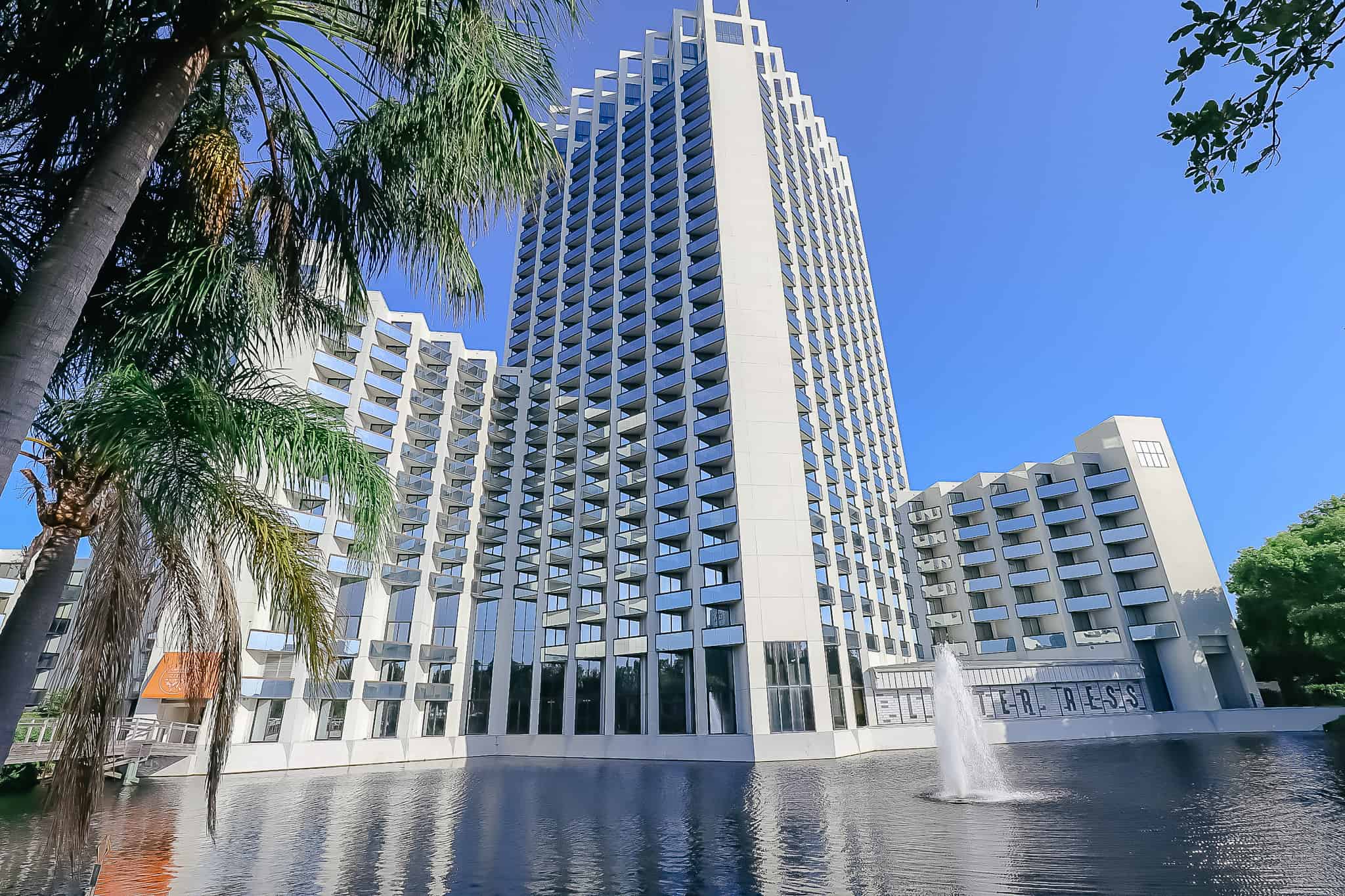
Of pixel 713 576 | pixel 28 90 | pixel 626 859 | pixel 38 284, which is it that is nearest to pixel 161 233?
pixel 28 90

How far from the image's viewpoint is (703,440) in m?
44.0

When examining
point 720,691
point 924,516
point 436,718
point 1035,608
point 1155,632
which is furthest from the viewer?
point 924,516

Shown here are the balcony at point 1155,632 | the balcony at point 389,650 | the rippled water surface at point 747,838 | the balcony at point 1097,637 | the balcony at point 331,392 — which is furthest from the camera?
the balcony at point 1097,637

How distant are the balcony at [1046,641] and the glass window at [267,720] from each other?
174 ft

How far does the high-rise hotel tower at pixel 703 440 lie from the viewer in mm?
38406

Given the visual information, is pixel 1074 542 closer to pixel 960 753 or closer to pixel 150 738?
pixel 960 753

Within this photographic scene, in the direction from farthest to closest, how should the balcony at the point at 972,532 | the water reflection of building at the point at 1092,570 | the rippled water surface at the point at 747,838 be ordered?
the balcony at the point at 972,532 → the water reflection of building at the point at 1092,570 → the rippled water surface at the point at 747,838

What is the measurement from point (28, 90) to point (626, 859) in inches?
512

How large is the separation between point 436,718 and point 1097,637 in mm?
49096

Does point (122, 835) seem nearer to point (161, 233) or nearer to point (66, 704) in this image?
point (66, 704)

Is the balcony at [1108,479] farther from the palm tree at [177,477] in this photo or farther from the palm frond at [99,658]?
the palm frond at [99,658]

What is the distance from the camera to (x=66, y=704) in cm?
592

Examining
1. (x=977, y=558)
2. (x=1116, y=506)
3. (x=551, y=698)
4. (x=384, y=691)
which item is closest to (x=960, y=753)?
(x=551, y=698)

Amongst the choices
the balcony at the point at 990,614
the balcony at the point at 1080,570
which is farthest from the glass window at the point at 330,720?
the balcony at the point at 1080,570
